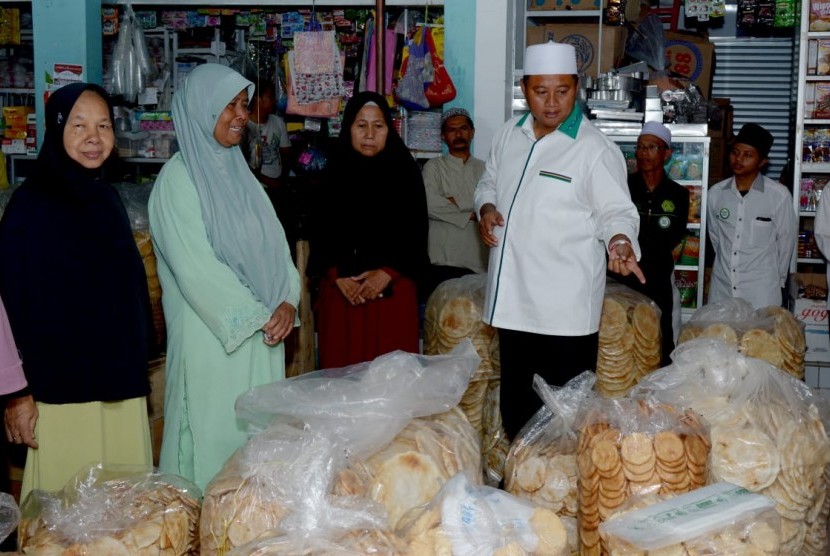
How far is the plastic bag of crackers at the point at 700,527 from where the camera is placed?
171 centimetres

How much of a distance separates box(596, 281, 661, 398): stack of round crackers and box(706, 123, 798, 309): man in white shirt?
5.51ft

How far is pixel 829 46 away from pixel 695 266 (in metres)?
1.95

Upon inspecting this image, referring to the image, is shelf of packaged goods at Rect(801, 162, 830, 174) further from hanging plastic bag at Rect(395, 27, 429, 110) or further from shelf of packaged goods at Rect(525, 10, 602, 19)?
hanging plastic bag at Rect(395, 27, 429, 110)

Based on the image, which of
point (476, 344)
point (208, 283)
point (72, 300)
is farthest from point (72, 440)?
point (476, 344)

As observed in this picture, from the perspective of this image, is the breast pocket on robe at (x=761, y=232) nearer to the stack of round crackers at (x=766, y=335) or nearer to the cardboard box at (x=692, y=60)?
the stack of round crackers at (x=766, y=335)

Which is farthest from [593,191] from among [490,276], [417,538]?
[417,538]

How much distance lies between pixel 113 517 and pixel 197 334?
34.3 inches

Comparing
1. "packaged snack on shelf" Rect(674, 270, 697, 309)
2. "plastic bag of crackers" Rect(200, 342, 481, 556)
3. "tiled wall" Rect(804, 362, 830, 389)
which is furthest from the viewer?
"tiled wall" Rect(804, 362, 830, 389)

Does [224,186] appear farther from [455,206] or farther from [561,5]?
[561,5]

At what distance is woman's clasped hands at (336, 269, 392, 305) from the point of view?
3.43 m

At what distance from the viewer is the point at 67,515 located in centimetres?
189

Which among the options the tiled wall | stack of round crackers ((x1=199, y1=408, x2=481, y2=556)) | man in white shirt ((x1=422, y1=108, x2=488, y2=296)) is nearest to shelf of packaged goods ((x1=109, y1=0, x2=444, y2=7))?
man in white shirt ((x1=422, y1=108, x2=488, y2=296))

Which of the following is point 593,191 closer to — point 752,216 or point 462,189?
Result: point 462,189

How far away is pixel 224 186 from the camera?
277cm
